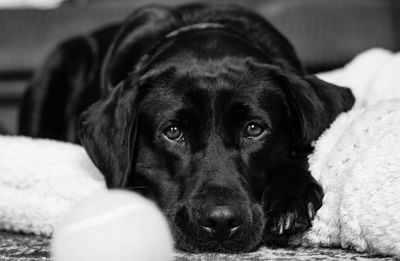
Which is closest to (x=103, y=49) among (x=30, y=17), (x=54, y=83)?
(x=54, y=83)

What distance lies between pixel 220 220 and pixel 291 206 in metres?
0.25

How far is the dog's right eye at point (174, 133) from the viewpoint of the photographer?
1.98 meters

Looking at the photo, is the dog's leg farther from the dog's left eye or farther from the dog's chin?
the dog's left eye

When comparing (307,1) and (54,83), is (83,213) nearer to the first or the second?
(54,83)

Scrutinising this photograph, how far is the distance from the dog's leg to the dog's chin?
5cm

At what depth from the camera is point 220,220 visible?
5.38ft

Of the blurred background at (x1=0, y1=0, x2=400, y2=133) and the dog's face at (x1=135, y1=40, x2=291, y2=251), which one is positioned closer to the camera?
the dog's face at (x1=135, y1=40, x2=291, y2=251)

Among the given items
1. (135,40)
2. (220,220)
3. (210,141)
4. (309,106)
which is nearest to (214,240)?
(220,220)

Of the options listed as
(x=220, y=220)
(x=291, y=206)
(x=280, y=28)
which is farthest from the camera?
(x=280, y=28)

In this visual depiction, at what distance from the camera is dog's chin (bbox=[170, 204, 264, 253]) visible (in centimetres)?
167

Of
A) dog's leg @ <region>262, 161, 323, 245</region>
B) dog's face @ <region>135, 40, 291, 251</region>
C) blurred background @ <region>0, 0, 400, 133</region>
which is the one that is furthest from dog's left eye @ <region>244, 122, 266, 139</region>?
blurred background @ <region>0, 0, 400, 133</region>

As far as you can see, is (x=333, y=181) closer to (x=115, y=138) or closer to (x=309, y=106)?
(x=309, y=106)

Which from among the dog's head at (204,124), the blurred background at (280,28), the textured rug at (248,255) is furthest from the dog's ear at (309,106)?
the blurred background at (280,28)

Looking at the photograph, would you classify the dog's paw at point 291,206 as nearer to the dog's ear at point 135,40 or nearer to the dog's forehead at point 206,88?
the dog's forehead at point 206,88
